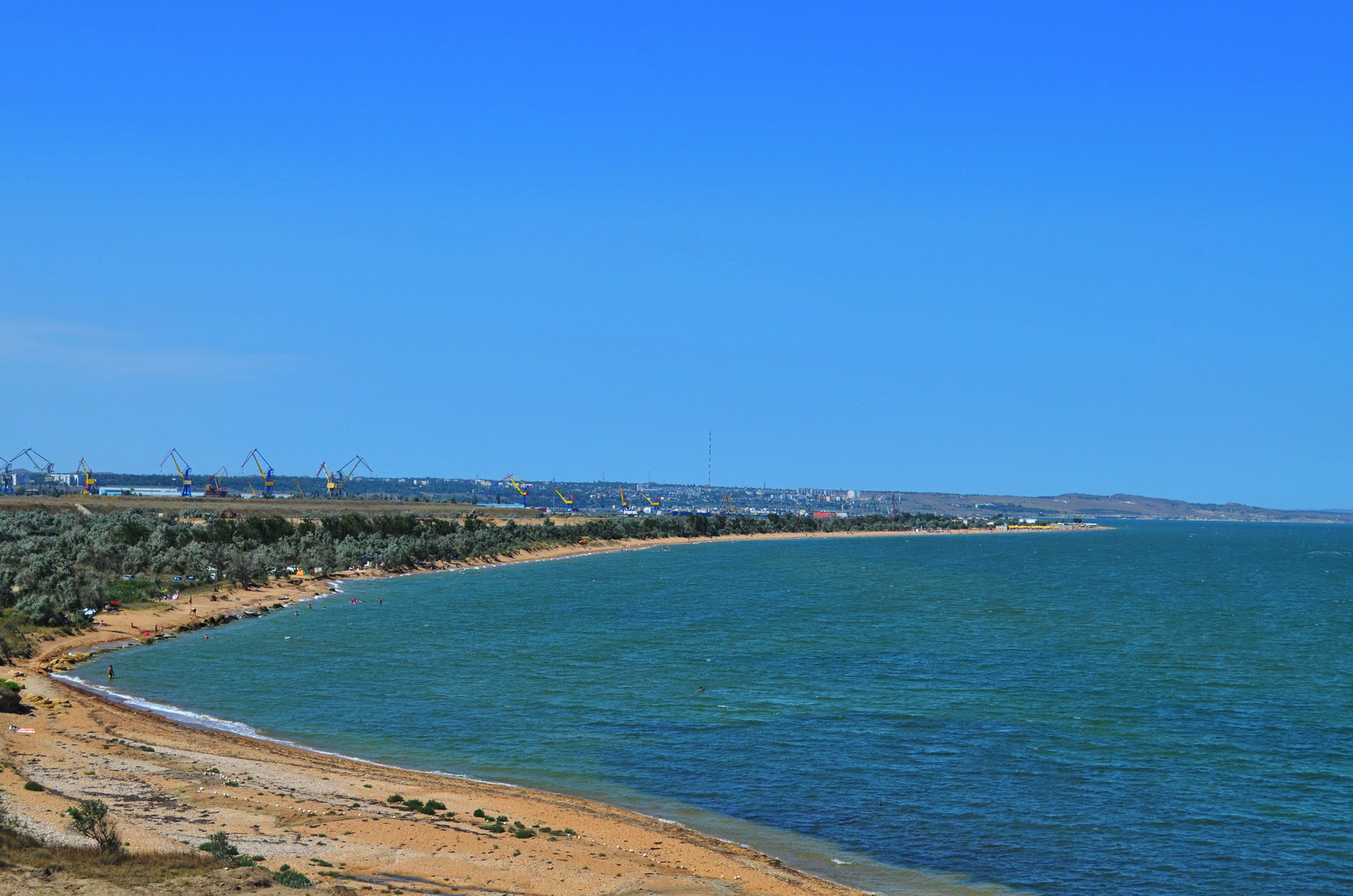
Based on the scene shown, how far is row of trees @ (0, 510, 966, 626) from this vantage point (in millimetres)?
51062

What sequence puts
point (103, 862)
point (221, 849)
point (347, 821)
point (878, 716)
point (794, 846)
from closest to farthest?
point (103, 862)
point (221, 849)
point (347, 821)
point (794, 846)
point (878, 716)

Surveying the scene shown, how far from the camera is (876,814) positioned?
24.5 metres

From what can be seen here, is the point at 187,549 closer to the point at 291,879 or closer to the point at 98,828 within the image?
the point at 98,828

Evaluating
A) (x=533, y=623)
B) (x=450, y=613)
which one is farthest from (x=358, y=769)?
(x=450, y=613)

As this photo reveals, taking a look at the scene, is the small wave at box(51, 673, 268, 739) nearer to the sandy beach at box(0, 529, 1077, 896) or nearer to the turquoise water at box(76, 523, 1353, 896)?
the turquoise water at box(76, 523, 1353, 896)

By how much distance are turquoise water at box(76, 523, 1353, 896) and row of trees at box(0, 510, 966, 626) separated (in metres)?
6.61

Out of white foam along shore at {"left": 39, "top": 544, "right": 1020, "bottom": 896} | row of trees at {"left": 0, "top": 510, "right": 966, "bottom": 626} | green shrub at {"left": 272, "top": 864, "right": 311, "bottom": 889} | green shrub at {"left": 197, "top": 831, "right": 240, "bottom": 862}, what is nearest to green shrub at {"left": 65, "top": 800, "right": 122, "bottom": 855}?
green shrub at {"left": 197, "top": 831, "right": 240, "bottom": 862}

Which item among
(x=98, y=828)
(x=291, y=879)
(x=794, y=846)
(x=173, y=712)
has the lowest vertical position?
(x=794, y=846)

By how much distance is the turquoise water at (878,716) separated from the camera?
76.3ft

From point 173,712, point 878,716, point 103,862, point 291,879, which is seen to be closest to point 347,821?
point 291,879

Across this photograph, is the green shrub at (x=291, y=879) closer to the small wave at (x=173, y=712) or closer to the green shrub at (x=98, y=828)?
the green shrub at (x=98, y=828)

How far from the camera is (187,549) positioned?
72.0 m

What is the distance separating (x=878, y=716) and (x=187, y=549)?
171 feet

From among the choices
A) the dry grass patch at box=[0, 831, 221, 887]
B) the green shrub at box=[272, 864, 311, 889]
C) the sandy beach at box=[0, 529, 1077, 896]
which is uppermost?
the dry grass patch at box=[0, 831, 221, 887]
